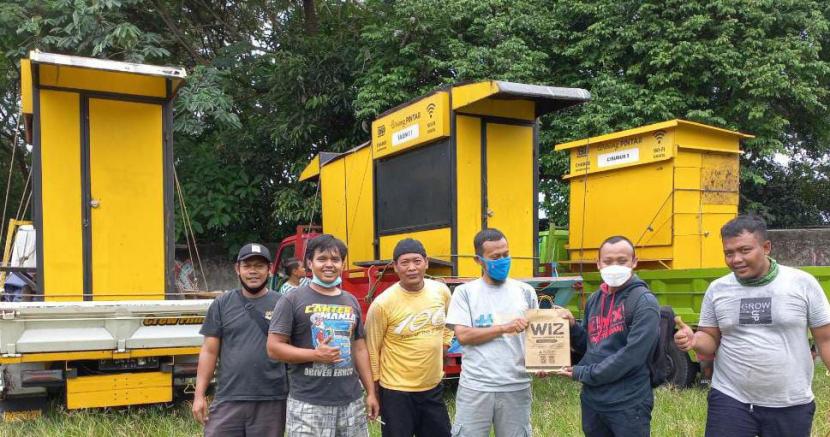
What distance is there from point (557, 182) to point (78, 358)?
31.8 feet

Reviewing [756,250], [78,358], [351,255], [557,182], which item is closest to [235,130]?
[351,255]

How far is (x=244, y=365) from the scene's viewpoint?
3490 millimetres

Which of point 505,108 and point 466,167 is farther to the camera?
point 505,108

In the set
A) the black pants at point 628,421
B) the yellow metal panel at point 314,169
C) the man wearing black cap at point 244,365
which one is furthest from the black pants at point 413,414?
the yellow metal panel at point 314,169

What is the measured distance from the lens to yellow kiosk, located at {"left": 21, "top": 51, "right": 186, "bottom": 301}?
6.13 meters

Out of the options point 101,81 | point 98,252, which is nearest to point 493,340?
point 98,252

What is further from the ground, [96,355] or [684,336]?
[684,336]

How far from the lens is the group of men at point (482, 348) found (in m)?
3.15

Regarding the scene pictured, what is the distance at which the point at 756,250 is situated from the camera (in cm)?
314

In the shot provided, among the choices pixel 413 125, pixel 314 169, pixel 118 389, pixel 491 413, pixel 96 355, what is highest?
pixel 413 125

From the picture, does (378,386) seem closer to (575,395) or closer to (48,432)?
(48,432)

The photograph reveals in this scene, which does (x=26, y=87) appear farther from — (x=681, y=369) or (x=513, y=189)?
(x=681, y=369)

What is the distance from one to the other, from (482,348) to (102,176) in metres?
4.49

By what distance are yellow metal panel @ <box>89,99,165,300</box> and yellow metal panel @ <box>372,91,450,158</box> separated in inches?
101
